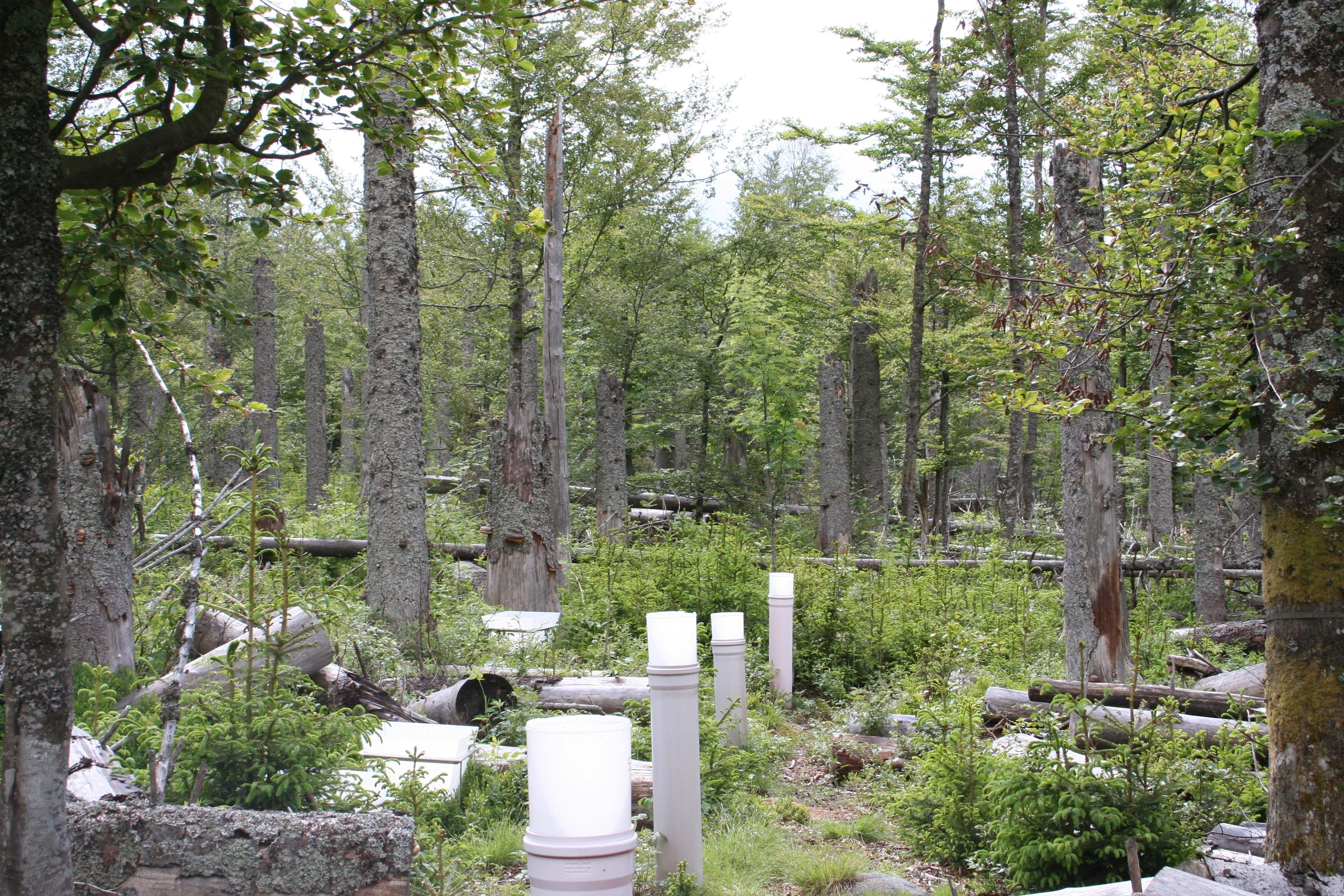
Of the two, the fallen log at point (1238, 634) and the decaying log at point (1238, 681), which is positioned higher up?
the decaying log at point (1238, 681)

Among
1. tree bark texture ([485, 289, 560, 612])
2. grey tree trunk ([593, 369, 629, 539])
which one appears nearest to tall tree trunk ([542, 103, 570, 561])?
grey tree trunk ([593, 369, 629, 539])

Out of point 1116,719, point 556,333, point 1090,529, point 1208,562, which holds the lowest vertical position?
point 1116,719

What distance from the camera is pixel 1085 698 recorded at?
4.60 m

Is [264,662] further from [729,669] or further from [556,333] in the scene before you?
[556,333]

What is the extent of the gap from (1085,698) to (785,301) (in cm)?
1815

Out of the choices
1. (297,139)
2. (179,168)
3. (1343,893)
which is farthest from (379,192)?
(1343,893)

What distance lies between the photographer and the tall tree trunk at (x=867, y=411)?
1927 cm

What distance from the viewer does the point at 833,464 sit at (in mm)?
16656

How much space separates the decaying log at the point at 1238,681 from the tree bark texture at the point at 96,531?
25.5 feet

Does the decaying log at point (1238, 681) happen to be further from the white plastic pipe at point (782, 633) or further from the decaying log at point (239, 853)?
the decaying log at point (239, 853)

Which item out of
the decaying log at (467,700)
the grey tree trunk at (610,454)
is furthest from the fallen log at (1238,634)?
the grey tree trunk at (610,454)

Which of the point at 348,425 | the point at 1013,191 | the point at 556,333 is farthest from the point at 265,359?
the point at 1013,191

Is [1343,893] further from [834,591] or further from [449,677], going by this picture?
[834,591]

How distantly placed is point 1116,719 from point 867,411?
598 inches
